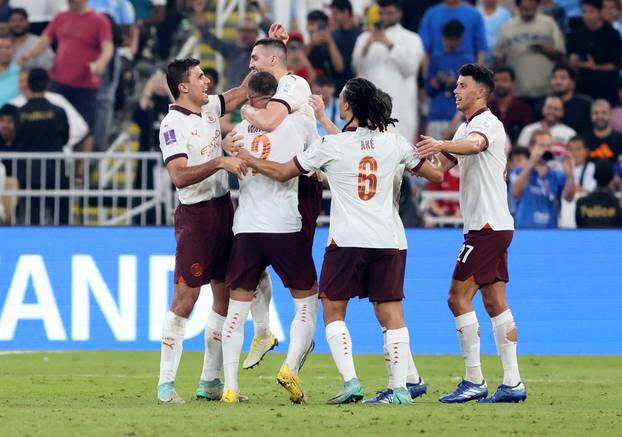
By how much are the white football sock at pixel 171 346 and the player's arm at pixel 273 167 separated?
125 cm

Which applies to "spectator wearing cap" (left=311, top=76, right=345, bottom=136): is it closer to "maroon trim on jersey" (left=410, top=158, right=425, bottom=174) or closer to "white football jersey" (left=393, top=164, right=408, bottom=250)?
"white football jersey" (left=393, top=164, right=408, bottom=250)

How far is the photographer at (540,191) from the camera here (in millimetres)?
16375

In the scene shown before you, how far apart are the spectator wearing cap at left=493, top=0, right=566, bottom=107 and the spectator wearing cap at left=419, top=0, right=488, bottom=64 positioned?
0.40 m

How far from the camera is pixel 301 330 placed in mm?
9727

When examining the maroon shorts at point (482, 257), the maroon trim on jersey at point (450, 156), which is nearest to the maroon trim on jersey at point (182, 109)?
the maroon trim on jersey at point (450, 156)

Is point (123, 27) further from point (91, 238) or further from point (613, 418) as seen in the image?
point (613, 418)

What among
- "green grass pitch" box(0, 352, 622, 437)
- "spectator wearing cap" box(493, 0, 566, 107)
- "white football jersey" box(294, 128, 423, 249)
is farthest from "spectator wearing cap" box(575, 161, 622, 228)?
"white football jersey" box(294, 128, 423, 249)

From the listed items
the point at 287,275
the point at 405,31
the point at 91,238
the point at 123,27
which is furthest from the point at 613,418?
the point at 123,27

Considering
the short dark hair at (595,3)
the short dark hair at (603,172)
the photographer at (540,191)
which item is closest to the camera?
the short dark hair at (603,172)

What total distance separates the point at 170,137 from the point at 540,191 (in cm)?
774

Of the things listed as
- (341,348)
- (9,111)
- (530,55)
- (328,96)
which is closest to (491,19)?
(530,55)

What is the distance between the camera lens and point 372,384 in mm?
11469

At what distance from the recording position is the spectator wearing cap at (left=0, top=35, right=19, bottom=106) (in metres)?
18.8

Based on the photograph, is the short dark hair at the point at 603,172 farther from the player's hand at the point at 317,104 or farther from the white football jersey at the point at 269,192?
the white football jersey at the point at 269,192
